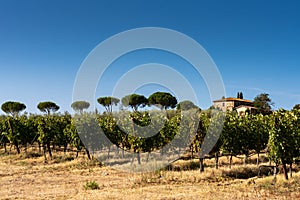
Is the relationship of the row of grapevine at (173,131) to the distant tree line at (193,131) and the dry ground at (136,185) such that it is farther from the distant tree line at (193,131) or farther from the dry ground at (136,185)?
the dry ground at (136,185)

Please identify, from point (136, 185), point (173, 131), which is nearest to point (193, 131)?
point (173, 131)

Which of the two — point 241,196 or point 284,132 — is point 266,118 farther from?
point 241,196

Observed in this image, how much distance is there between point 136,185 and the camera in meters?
16.3

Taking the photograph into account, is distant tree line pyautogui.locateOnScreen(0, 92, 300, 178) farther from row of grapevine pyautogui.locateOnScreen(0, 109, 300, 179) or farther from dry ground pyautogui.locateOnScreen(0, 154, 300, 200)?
dry ground pyautogui.locateOnScreen(0, 154, 300, 200)

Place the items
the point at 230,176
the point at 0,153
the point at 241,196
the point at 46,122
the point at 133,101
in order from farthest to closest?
the point at 133,101 < the point at 0,153 < the point at 46,122 < the point at 230,176 < the point at 241,196

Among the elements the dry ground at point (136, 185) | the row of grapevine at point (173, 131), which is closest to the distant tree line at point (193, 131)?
the row of grapevine at point (173, 131)

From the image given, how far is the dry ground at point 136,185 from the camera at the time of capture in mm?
13438

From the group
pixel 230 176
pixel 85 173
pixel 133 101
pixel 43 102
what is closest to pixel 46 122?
pixel 85 173

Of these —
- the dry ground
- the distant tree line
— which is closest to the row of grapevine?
the distant tree line

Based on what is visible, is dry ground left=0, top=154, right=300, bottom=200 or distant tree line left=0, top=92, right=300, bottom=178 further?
distant tree line left=0, top=92, right=300, bottom=178

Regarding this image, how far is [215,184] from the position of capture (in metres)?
16.3

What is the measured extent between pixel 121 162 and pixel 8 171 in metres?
8.76

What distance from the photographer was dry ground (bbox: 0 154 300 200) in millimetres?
13438

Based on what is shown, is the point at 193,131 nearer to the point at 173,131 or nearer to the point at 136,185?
the point at 173,131
